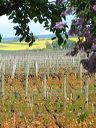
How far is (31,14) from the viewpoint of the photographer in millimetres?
8000

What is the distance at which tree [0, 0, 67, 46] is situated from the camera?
26.0 feet

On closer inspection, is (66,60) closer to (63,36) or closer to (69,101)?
(69,101)

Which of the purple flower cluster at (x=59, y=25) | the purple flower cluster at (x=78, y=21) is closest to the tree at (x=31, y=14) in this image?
the purple flower cluster at (x=59, y=25)

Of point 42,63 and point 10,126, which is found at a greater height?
point 10,126

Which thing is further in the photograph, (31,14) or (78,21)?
(78,21)

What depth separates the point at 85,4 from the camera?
32.6ft

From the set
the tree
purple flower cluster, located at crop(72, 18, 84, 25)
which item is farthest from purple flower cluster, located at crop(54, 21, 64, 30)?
purple flower cluster, located at crop(72, 18, 84, 25)

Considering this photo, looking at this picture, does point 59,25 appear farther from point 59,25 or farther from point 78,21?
point 78,21

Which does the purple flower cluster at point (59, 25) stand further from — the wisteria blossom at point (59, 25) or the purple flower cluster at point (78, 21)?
the purple flower cluster at point (78, 21)

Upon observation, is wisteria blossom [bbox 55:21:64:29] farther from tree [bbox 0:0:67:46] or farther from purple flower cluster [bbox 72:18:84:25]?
purple flower cluster [bbox 72:18:84:25]

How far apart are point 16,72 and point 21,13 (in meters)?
31.4

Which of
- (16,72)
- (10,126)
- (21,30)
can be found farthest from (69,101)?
(16,72)

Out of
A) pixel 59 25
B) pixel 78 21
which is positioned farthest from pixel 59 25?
pixel 78 21

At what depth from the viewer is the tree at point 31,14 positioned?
793 centimetres
